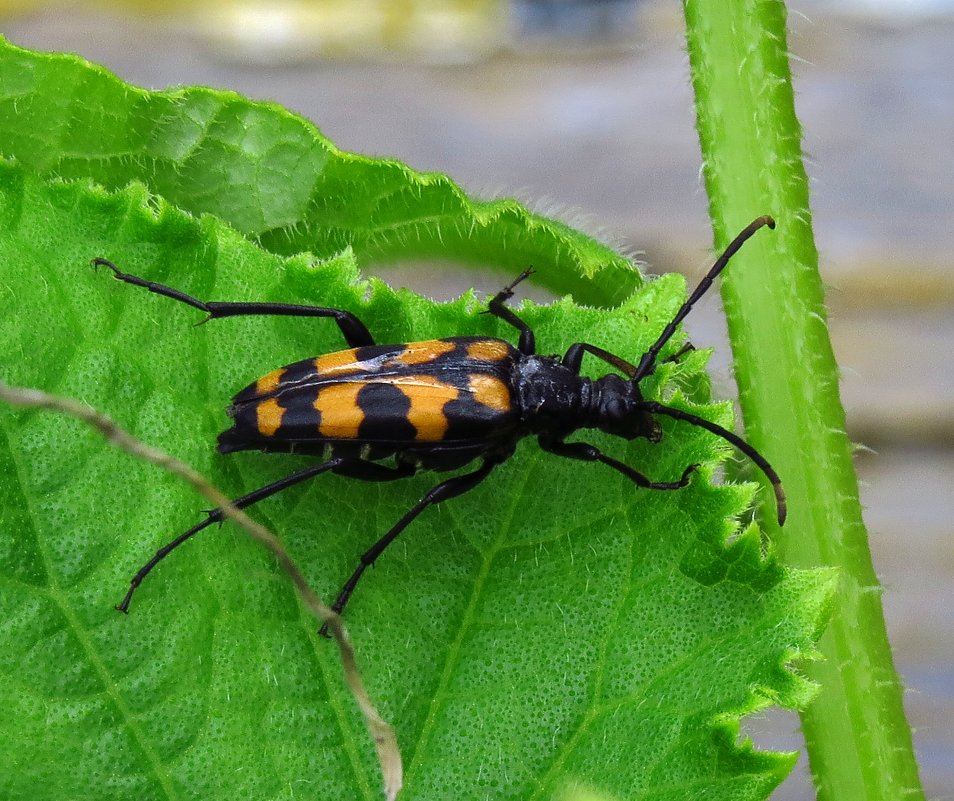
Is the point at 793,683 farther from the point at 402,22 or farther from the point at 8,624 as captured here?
the point at 402,22

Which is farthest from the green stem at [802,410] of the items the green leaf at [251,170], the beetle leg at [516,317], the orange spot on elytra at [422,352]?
the orange spot on elytra at [422,352]

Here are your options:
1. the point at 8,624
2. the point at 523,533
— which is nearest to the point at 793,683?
the point at 523,533

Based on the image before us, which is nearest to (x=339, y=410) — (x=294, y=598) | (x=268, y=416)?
(x=268, y=416)

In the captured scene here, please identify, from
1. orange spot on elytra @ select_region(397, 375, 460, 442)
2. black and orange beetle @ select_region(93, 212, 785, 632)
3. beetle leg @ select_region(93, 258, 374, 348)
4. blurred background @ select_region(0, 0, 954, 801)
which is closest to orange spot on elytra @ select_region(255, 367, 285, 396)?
black and orange beetle @ select_region(93, 212, 785, 632)

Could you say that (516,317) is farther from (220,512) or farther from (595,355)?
(220,512)

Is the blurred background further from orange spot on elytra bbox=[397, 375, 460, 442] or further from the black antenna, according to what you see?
the black antenna

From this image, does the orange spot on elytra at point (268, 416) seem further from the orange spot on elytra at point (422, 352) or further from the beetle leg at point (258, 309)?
the orange spot on elytra at point (422, 352)
